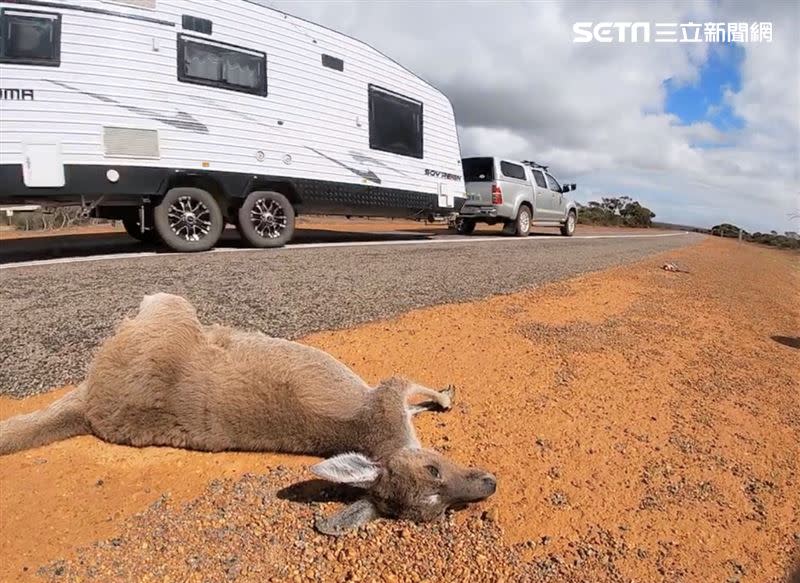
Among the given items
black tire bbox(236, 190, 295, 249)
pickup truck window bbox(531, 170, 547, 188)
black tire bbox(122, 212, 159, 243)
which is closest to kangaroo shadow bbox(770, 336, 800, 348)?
black tire bbox(236, 190, 295, 249)

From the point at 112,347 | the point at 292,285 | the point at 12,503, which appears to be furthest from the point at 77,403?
the point at 292,285

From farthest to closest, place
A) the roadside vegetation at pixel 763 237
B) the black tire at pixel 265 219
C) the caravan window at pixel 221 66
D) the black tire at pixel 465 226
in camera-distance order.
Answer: the roadside vegetation at pixel 763 237 → the black tire at pixel 465 226 → the black tire at pixel 265 219 → the caravan window at pixel 221 66

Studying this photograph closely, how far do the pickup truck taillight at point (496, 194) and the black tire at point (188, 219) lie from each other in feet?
30.1

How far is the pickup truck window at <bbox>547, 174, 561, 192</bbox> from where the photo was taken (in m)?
19.6

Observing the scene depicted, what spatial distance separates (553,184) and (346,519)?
19006 mm

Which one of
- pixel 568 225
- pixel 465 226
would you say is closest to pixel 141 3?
pixel 465 226

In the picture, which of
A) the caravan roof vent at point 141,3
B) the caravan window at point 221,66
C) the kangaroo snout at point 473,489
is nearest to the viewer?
the kangaroo snout at point 473,489

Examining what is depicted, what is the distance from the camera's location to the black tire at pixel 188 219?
9180 millimetres

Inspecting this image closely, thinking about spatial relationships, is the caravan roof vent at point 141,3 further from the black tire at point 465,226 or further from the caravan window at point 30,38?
the black tire at point 465,226

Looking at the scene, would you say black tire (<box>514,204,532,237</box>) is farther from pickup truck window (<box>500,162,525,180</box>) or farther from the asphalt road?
the asphalt road

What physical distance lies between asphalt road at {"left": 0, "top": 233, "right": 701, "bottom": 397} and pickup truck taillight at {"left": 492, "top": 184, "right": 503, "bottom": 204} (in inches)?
269

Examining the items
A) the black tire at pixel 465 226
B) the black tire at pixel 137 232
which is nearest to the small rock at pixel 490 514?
the black tire at pixel 137 232

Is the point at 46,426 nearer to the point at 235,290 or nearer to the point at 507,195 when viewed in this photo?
the point at 235,290

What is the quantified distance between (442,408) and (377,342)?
49.3 inches
